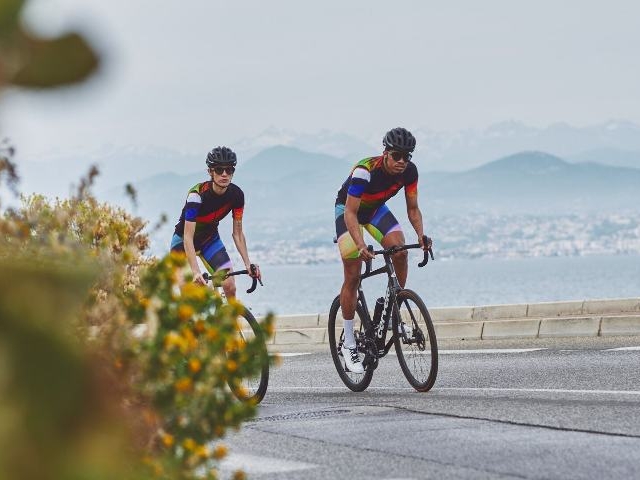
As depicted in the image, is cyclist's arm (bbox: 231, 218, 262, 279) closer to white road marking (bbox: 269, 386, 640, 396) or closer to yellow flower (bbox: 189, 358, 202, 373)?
white road marking (bbox: 269, 386, 640, 396)

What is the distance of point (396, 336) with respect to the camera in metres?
9.44

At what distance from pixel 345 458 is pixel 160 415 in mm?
2405

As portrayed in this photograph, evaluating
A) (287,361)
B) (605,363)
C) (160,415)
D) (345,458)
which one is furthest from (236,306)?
(287,361)

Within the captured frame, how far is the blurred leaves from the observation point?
133cm

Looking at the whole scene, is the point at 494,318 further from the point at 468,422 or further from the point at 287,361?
the point at 468,422

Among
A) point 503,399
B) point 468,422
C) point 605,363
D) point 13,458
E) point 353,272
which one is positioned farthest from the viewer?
point 605,363

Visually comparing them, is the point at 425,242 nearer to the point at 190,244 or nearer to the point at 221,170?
the point at 221,170

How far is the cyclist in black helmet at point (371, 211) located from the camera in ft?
30.8

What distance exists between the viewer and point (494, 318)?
721 inches

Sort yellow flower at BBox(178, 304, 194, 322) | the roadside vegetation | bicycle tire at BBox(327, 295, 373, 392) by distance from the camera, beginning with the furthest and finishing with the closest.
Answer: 1. bicycle tire at BBox(327, 295, 373, 392)
2. yellow flower at BBox(178, 304, 194, 322)
3. the roadside vegetation

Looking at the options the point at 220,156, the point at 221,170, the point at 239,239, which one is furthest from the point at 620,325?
the point at 220,156

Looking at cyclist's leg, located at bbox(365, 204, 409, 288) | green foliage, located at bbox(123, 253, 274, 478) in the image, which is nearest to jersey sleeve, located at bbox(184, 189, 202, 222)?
cyclist's leg, located at bbox(365, 204, 409, 288)

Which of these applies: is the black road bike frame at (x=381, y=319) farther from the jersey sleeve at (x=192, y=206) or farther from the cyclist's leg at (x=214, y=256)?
the jersey sleeve at (x=192, y=206)

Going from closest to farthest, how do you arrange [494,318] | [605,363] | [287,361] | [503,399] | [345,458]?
[345,458], [503,399], [605,363], [287,361], [494,318]
